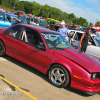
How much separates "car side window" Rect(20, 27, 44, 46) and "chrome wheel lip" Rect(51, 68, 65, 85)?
123cm

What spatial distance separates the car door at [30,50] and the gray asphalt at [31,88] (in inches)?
14.8

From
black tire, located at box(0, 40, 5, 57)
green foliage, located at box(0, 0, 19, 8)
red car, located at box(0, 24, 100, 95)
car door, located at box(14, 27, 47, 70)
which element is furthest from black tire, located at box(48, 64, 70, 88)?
green foliage, located at box(0, 0, 19, 8)

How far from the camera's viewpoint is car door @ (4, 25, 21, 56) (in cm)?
501

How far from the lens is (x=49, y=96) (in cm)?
329

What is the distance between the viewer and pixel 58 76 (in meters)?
3.76

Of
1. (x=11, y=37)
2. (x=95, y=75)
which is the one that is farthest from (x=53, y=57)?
(x=11, y=37)

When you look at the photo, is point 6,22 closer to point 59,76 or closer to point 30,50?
point 30,50

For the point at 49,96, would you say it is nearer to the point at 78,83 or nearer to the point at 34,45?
the point at 78,83

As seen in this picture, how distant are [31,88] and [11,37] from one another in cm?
240

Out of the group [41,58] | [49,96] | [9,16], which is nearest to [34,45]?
[41,58]

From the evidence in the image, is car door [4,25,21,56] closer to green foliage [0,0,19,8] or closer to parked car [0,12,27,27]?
parked car [0,12,27,27]

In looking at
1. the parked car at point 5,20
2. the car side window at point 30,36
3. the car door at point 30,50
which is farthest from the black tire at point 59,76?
the parked car at point 5,20

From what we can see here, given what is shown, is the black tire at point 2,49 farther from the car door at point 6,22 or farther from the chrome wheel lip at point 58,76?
the car door at point 6,22

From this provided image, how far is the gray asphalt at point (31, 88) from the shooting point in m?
3.16
